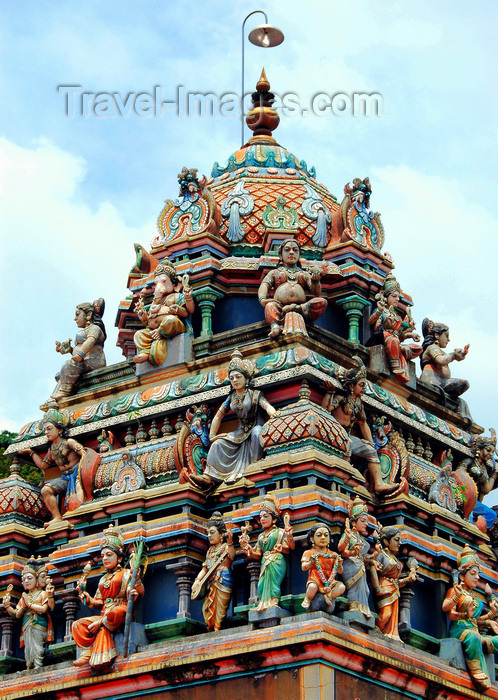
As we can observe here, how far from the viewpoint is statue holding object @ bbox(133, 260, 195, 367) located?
98.3 ft

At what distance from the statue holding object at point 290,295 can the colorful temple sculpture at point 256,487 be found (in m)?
0.05

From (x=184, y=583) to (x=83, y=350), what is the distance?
20.8ft

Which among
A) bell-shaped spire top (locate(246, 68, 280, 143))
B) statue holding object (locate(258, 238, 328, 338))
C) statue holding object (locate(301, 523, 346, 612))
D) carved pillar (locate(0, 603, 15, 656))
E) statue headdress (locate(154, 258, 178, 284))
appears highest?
bell-shaped spire top (locate(246, 68, 280, 143))

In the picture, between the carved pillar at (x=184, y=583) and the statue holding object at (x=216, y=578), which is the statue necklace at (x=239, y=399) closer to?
the statue holding object at (x=216, y=578)

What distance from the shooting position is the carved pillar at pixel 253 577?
2575 cm

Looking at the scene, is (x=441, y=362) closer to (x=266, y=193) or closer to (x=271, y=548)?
(x=266, y=193)

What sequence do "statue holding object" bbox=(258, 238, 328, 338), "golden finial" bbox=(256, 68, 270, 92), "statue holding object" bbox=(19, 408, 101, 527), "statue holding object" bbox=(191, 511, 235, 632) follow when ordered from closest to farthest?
"statue holding object" bbox=(191, 511, 235, 632) → "statue holding object" bbox=(258, 238, 328, 338) → "statue holding object" bbox=(19, 408, 101, 527) → "golden finial" bbox=(256, 68, 270, 92)

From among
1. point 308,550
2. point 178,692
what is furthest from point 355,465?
point 178,692

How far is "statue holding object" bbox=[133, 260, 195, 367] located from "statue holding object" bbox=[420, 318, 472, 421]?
5.08 metres

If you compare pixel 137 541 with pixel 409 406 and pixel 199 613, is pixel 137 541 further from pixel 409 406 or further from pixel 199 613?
pixel 409 406

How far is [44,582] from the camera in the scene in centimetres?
2873

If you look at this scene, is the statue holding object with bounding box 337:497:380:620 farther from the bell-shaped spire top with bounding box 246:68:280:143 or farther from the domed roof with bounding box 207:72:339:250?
the bell-shaped spire top with bounding box 246:68:280:143

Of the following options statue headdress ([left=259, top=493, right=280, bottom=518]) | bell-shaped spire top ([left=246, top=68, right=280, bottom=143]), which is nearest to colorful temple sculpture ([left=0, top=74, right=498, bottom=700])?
statue headdress ([left=259, top=493, right=280, bottom=518])

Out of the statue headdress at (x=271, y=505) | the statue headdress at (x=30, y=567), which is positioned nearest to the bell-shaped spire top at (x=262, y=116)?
the statue headdress at (x=30, y=567)
